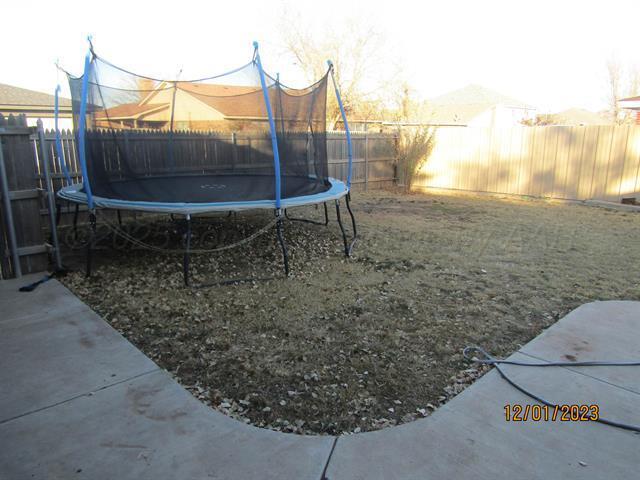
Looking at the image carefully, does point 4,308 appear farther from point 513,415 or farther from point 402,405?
point 513,415

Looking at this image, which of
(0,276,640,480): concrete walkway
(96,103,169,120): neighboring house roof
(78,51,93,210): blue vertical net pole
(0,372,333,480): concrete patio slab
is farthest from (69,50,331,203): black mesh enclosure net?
(0,372,333,480): concrete patio slab

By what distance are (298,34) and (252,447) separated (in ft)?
68.3

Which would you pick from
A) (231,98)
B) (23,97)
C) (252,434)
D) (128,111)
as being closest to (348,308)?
(252,434)

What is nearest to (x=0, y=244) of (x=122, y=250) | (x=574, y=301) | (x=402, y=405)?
(x=122, y=250)

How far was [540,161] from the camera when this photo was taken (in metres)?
9.30

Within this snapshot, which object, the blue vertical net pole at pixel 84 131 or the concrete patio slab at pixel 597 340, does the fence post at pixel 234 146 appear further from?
the concrete patio slab at pixel 597 340

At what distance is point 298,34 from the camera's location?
19938mm

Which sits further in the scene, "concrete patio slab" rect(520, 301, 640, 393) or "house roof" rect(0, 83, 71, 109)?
"house roof" rect(0, 83, 71, 109)

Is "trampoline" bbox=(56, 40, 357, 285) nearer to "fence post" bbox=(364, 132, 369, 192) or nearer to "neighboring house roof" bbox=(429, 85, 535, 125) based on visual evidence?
"fence post" bbox=(364, 132, 369, 192)

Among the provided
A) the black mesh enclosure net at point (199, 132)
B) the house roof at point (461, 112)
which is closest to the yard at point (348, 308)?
the black mesh enclosure net at point (199, 132)

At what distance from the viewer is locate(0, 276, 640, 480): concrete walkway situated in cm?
162
